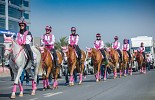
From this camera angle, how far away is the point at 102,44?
2316cm

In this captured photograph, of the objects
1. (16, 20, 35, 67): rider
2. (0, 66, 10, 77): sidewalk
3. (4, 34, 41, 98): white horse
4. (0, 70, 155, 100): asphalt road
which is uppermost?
(16, 20, 35, 67): rider

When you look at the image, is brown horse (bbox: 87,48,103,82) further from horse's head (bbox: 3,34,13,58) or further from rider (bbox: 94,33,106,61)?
horse's head (bbox: 3,34,13,58)

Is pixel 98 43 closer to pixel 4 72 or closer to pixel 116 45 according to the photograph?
pixel 116 45

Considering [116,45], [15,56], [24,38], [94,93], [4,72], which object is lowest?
[94,93]

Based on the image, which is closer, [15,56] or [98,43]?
[15,56]

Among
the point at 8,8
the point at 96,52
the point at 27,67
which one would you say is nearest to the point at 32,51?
the point at 27,67

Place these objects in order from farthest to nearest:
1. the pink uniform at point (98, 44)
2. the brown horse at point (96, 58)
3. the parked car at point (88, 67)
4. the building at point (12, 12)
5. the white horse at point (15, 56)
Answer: the building at point (12, 12) → the parked car at point (88, 67) → the pink uniform at point (98, 44) → the brown horse at point (96, 58) → the white horse at point (15, 56)

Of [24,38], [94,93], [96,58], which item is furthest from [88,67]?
[24,38]

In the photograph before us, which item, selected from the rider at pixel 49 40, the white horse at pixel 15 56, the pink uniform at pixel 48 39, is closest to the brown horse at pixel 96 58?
the rider at pixel 49 40

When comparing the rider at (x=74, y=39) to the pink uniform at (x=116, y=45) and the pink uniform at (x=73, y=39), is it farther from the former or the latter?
the pink uniform at (x=116, y=45)

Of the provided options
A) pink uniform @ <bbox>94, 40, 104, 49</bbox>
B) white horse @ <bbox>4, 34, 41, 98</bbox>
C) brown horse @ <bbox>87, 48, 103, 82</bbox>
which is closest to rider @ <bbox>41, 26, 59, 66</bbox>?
white horse @ <bbox>4, 34, 41, 98</bbox>

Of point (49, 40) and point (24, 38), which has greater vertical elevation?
point (49, 40)

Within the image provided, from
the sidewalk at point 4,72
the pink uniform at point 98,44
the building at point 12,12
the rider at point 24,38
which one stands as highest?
the building at point 12,12

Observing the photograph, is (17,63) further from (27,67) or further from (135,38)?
(135,38)
